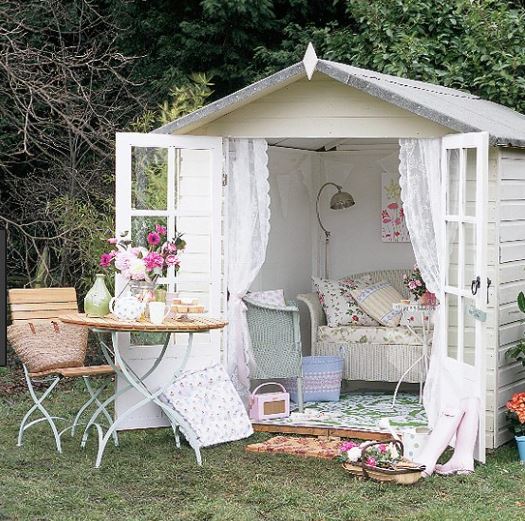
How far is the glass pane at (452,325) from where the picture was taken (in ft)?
23.0

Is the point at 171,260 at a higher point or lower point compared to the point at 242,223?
lower

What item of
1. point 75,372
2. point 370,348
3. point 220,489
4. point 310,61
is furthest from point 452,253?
point 75,372

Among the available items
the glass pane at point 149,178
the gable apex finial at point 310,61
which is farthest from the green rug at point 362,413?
the gable apex finial at point 310,61

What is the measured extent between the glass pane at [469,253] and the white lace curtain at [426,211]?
347 millimetres

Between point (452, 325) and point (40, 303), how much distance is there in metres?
2.50

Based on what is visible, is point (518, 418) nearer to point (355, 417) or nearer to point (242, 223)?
point (355, 417)

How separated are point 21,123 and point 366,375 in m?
4.03

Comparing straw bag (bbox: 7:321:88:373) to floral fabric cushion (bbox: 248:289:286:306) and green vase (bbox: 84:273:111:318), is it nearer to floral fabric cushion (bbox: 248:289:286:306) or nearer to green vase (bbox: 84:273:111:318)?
green vase (bbox: 84:273:111:318)

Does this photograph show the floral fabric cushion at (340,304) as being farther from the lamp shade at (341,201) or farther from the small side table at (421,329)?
the lamp shade at (341,201)

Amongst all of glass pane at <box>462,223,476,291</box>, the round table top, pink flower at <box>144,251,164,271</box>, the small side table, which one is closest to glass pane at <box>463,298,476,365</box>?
glass pane at <box>462,223,476,291</box>

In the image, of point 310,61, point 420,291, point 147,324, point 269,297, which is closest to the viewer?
point 147,324

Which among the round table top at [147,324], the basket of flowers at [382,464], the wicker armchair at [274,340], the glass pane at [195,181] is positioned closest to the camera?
the basket of flowers at [382,464]

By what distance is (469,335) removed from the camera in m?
6.83

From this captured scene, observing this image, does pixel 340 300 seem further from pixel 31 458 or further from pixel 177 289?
pixel 31 458
